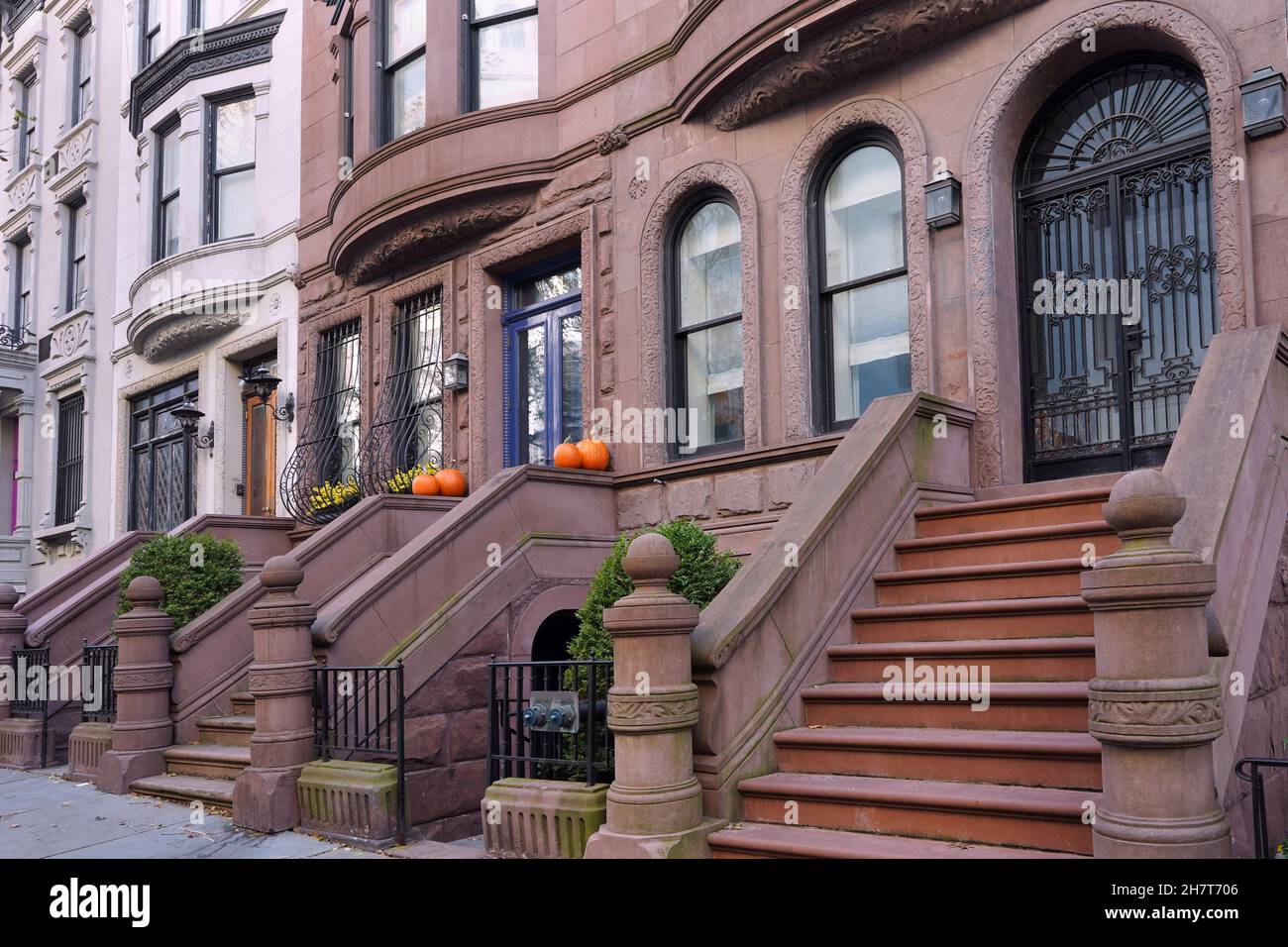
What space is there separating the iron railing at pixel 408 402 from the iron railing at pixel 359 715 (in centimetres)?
551

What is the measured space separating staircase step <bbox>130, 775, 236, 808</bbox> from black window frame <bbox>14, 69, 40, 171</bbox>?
2015cm

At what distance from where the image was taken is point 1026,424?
9.07 metres

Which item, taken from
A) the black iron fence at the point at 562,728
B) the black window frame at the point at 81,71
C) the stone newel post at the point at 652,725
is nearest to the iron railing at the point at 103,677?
the black iron fence at the point at 562,728

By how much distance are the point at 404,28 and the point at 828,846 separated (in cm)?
1237

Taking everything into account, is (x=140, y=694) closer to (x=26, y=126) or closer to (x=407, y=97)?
(x=407, y=97)

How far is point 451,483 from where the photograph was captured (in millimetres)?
12617

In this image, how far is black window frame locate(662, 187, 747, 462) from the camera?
→ 11.3 m

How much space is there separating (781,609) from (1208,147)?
4.83 m

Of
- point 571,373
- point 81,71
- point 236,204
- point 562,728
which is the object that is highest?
point 81,71

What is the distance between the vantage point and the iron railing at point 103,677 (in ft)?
35.3

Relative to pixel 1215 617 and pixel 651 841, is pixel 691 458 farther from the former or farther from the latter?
Answer: pixel 1215 617

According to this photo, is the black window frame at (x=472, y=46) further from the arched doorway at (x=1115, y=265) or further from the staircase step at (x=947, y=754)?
the staircase step at (x=947, y=754)

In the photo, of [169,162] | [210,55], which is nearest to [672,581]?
[210,55]

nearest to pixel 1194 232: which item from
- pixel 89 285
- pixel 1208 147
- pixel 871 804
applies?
pixel 1208 147
